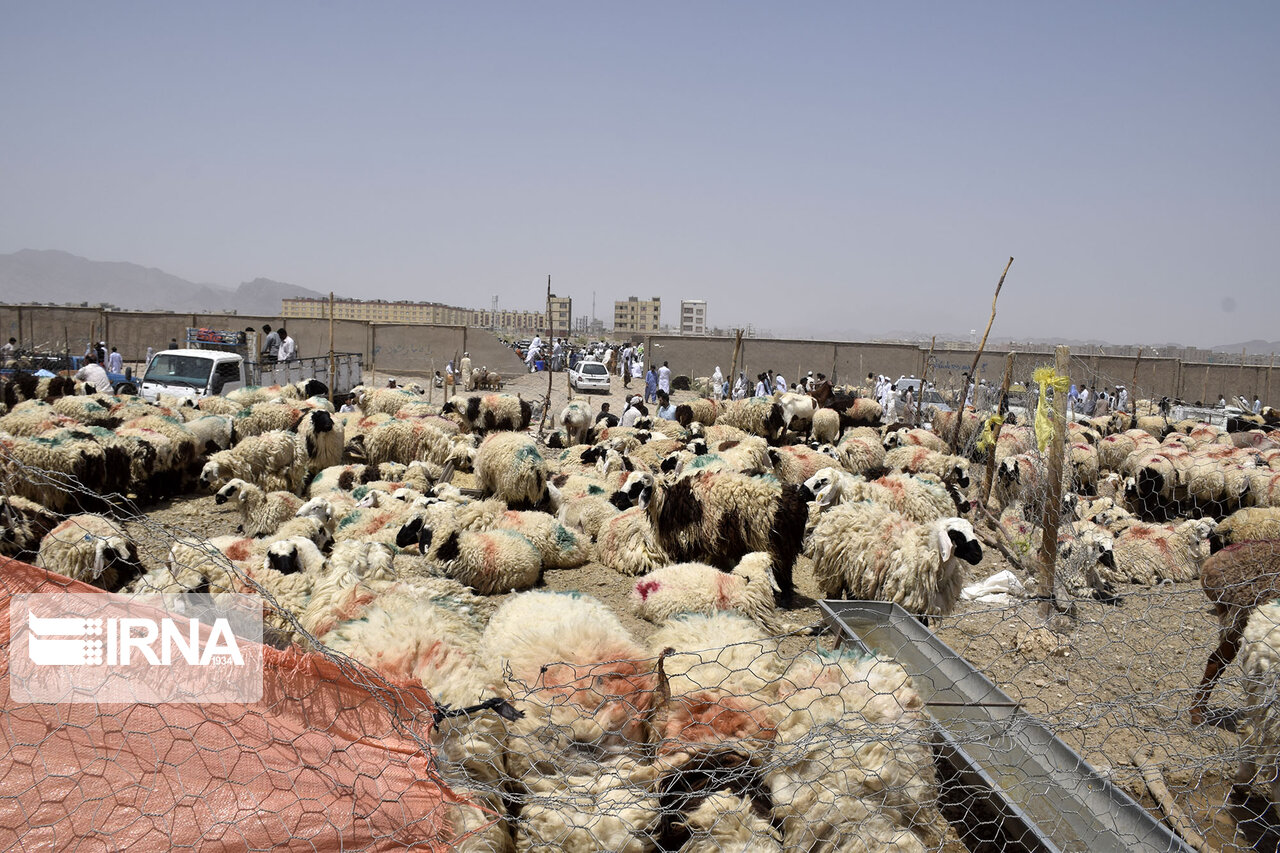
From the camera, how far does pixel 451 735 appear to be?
8.58 ft

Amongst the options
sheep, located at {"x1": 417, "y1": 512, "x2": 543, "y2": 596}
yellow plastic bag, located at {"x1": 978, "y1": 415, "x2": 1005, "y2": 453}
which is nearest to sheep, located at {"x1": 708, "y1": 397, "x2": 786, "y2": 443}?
yellow plastic bag, located at {"x1": 978, "y1": 415, "x2": 1005, "y2": 453}

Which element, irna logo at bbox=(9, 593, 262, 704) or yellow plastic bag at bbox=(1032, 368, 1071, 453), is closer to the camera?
irna logo at bbox=(9, 593, 262, 704)

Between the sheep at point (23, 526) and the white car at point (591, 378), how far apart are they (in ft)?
71.3

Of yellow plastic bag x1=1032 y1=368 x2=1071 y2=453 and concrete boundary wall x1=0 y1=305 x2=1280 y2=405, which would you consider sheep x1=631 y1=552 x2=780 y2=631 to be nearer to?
yellow plastic bag x1=1032 y1=368 x2=1071 y2=453

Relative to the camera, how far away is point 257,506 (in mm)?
8180

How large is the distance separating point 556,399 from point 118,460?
17.6 m

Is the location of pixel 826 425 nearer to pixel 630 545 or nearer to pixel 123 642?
pixel 630 545

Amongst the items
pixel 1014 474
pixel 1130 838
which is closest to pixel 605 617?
pixel 1130 838

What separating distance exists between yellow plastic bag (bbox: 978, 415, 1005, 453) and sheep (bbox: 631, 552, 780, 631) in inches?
225

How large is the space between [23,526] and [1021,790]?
7570mm

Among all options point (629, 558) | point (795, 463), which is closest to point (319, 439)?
point (629, 558)

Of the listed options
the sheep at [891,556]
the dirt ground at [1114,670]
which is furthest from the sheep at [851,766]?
the sheep at [891,556]

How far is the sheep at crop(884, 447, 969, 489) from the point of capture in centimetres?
1150

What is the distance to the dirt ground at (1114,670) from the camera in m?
3.56
